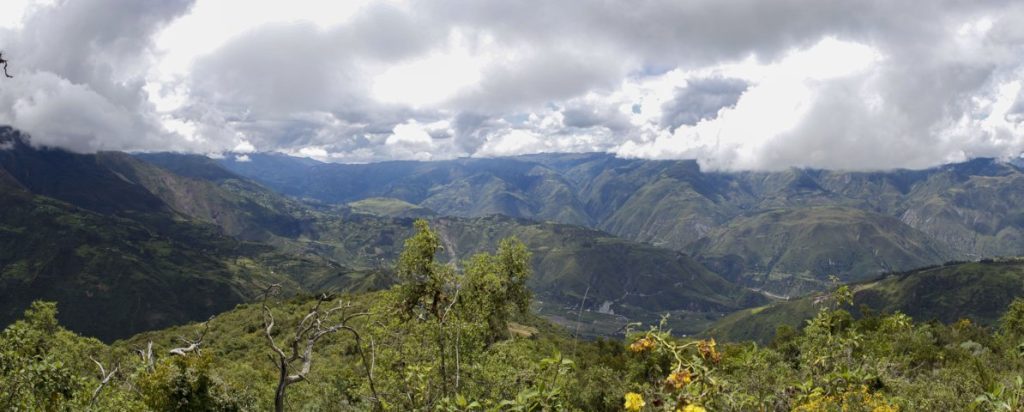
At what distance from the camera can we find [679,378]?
21.8 ft

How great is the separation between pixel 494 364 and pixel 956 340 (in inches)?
3806

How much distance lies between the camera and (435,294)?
17703 mm

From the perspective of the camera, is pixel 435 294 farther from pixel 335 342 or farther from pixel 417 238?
pixel 335 342

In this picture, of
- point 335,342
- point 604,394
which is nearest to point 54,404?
point 604,394

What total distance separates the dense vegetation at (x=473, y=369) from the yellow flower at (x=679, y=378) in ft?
0.06

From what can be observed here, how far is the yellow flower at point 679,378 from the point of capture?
657 cm

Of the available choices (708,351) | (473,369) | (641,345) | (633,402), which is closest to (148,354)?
(641,345)

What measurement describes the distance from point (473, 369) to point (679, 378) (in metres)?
22.2

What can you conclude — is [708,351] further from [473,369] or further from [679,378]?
[473,369]

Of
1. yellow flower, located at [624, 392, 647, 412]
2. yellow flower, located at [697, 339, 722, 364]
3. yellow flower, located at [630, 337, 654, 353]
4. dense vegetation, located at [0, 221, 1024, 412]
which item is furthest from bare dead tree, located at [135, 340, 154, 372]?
yellow flower, located at [697, 339, 722, 364]

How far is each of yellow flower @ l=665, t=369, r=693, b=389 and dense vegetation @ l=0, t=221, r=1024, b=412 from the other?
0.02 m

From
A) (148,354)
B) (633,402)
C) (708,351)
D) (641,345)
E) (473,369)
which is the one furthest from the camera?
(473,369)

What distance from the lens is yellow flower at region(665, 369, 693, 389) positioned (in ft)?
21.6

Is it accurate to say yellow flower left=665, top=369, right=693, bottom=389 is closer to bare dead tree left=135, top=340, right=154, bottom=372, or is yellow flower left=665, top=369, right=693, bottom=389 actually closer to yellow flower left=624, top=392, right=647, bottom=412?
yellow flower left=624, top=392, right=647, bottom=412
